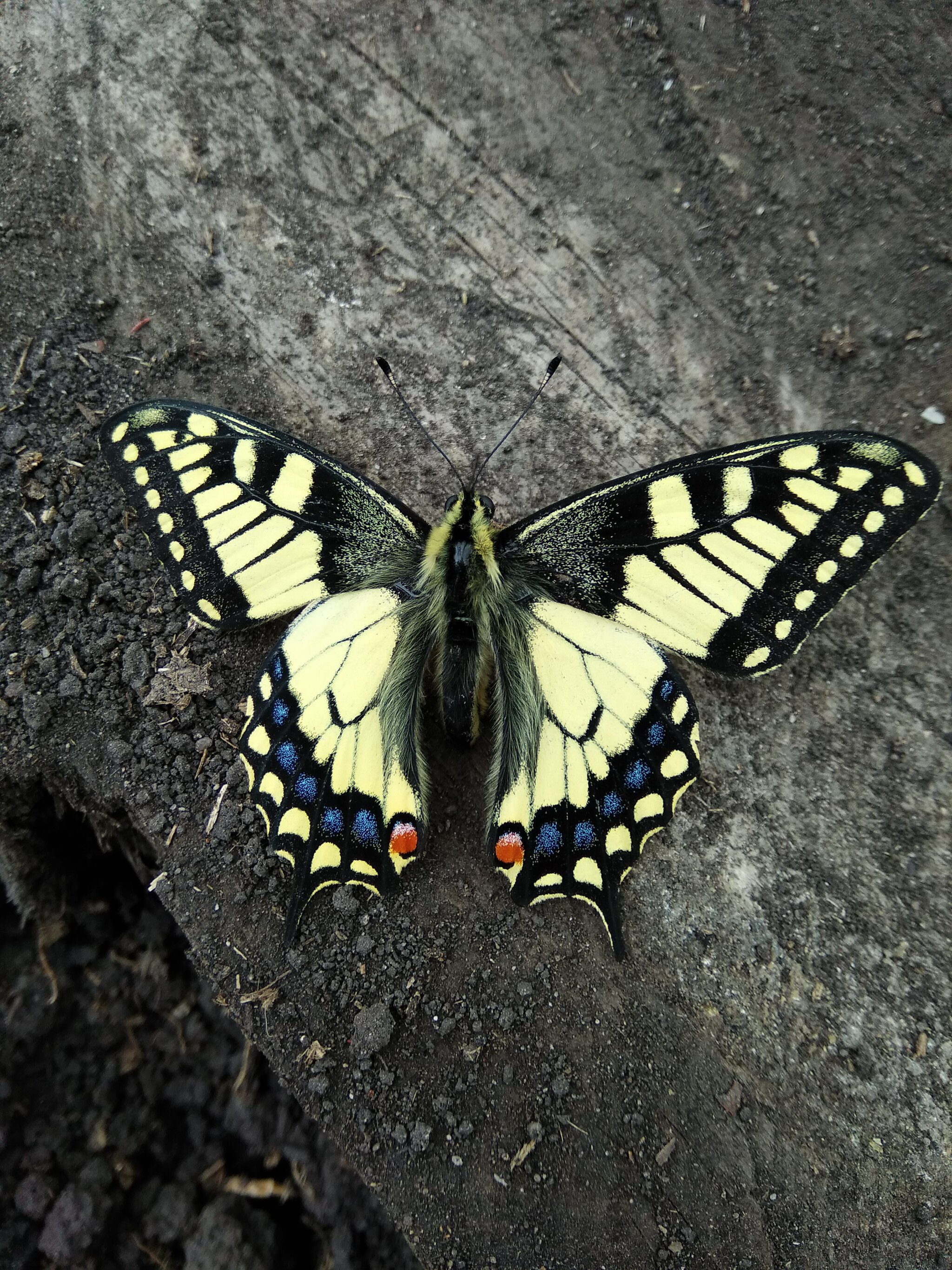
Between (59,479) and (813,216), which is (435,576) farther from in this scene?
(813,216)

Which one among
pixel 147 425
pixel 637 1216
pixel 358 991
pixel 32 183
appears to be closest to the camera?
pixel 637 1216

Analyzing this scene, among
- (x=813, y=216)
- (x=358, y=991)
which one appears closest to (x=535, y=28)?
(x=813, y=216)

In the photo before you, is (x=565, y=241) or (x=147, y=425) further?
(x=565, y=241)

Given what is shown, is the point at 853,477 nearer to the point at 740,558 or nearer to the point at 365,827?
the point at 740,558

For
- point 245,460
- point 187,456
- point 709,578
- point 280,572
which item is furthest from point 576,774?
point 187,456

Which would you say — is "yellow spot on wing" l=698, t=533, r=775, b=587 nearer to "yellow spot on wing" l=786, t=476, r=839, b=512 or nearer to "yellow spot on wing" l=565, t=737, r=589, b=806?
"yellow spot on wing" l=786, t=476, r=839, b=512

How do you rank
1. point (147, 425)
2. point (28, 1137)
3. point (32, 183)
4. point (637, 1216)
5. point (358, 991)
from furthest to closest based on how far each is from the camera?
point (28, 1137)
point (32, 183)
point (147, 425)
point (358, 991)
point (637, 1216)

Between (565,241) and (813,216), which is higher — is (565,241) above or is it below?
below
